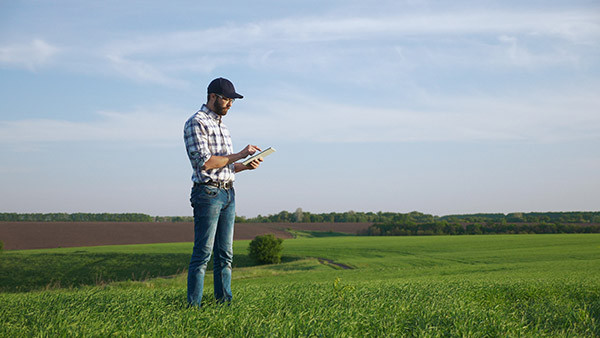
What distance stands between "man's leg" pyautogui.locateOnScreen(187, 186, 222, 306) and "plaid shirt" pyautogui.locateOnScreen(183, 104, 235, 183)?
167mm

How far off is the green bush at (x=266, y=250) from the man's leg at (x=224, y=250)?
35.8 m

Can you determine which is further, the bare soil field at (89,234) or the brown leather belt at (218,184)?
→ the bare soil field at (89,234)

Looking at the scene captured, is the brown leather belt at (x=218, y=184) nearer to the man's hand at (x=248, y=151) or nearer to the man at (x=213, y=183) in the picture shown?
the man at (x=213, y=183)

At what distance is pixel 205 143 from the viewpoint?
15.4ft

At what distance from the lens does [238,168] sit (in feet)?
16.6

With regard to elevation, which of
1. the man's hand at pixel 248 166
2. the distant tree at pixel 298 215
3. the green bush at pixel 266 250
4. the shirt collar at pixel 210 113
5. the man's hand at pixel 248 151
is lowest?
the green bush at pixel 266 250

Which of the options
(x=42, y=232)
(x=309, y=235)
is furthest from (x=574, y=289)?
(x=309, y=235)

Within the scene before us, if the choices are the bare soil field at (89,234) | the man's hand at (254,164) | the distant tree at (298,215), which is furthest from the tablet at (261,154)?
the distant tree at (298,215)

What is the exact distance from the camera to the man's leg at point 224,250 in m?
4.86

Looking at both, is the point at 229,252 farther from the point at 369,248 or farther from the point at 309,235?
the point at 309,235

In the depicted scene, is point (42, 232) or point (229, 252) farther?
point (42, 232)

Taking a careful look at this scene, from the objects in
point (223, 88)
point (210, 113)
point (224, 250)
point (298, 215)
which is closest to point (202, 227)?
point (224, 250)

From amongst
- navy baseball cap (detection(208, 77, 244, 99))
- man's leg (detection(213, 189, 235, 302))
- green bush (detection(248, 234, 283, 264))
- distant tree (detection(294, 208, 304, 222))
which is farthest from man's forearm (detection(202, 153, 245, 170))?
distant tree (detection(294, 208, 304, 222))

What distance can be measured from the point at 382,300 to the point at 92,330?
9.82 ft
